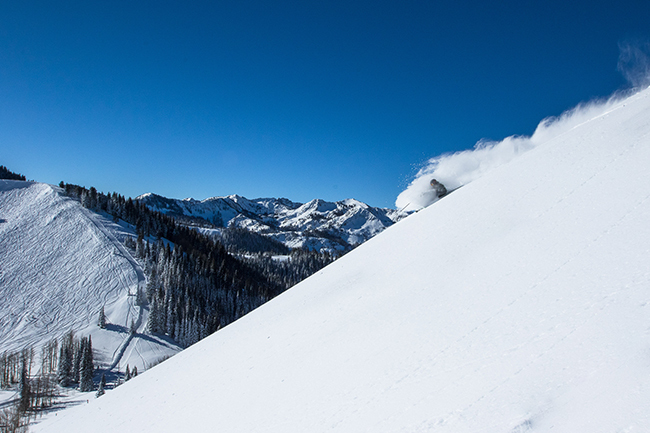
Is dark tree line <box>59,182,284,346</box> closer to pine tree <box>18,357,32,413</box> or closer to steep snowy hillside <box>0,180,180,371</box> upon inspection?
steep snowy hillside <box>0,180,180,371</box>

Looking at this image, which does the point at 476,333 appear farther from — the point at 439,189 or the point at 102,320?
the point at 102,320

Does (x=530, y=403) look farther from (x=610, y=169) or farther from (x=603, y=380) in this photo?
(x=610, y=169)

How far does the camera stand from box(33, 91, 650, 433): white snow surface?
5.08 meters

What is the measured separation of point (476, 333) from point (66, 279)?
11740cm

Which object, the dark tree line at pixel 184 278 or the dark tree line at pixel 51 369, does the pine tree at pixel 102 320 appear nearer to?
the dark tree line at pixel 51 369

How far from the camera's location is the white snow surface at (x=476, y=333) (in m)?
5.08

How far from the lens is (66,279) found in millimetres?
87438

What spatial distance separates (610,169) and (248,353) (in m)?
17.7

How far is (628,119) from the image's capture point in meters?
15.4

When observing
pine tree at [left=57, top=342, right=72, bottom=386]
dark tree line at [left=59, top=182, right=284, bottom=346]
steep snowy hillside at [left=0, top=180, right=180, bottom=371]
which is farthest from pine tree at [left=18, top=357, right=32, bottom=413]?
dark tree line at [left=59, top=182, right=284, bottom=346]

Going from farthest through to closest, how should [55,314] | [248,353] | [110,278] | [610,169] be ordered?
[110,278], [55,314], [248,353], [610,169]

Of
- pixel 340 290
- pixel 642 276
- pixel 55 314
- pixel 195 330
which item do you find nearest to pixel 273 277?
pixel 195 330

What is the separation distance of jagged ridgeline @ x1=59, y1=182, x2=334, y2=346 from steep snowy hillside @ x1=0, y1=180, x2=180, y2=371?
5.57 metres

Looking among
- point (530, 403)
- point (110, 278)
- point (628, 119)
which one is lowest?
point (530, 403)
